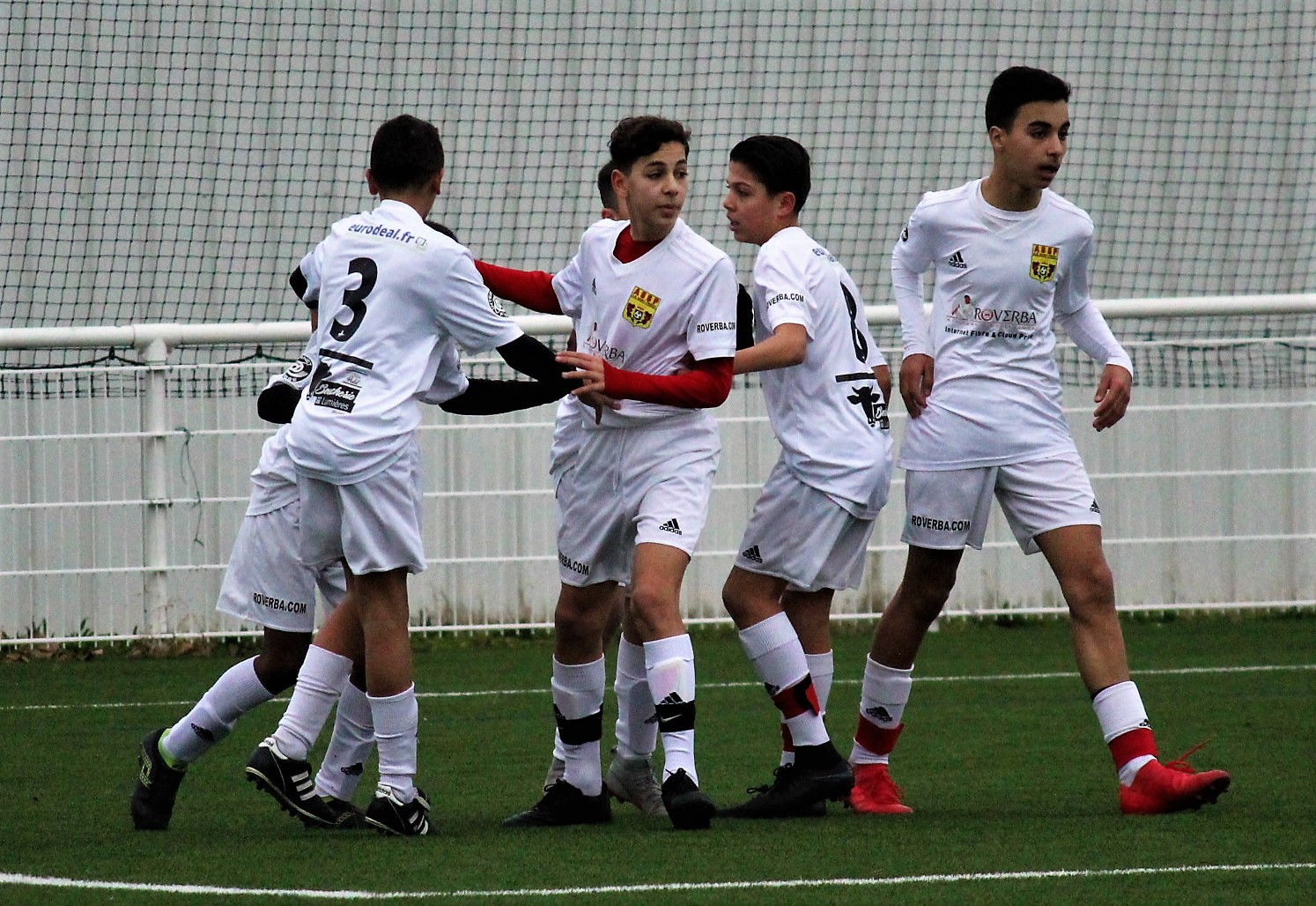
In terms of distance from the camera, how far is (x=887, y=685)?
5.07m

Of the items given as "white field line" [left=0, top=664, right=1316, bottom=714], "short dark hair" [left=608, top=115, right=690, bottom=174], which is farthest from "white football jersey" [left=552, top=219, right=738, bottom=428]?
"white field line" [left=0, top=664, right=1316, bottom=714]

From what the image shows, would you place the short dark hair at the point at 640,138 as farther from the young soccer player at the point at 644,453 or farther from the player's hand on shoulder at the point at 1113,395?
the player's hand on shoulder at the point at 1113,395

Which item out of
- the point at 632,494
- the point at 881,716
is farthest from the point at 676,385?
the point at 881,716

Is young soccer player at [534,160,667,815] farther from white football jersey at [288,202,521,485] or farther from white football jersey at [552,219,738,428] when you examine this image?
white football jersey at [288,202,521,485]

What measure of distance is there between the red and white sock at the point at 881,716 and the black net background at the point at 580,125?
5.12 metres

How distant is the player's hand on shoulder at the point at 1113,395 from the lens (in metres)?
4.96

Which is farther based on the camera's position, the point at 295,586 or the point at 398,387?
the point at 295,586

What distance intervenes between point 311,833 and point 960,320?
2154 mm

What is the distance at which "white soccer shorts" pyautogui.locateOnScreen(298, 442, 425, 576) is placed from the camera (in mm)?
4418

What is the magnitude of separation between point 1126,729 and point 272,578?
223cm

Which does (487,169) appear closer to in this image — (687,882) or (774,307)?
(774,307)

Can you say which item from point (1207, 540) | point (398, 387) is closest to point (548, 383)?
point (398, 387)

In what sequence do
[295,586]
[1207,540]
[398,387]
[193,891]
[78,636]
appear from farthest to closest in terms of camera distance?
[1207,540] < [78,636] < [295,586] < [398,387] < [193,891]

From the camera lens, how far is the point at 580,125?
416 inches
